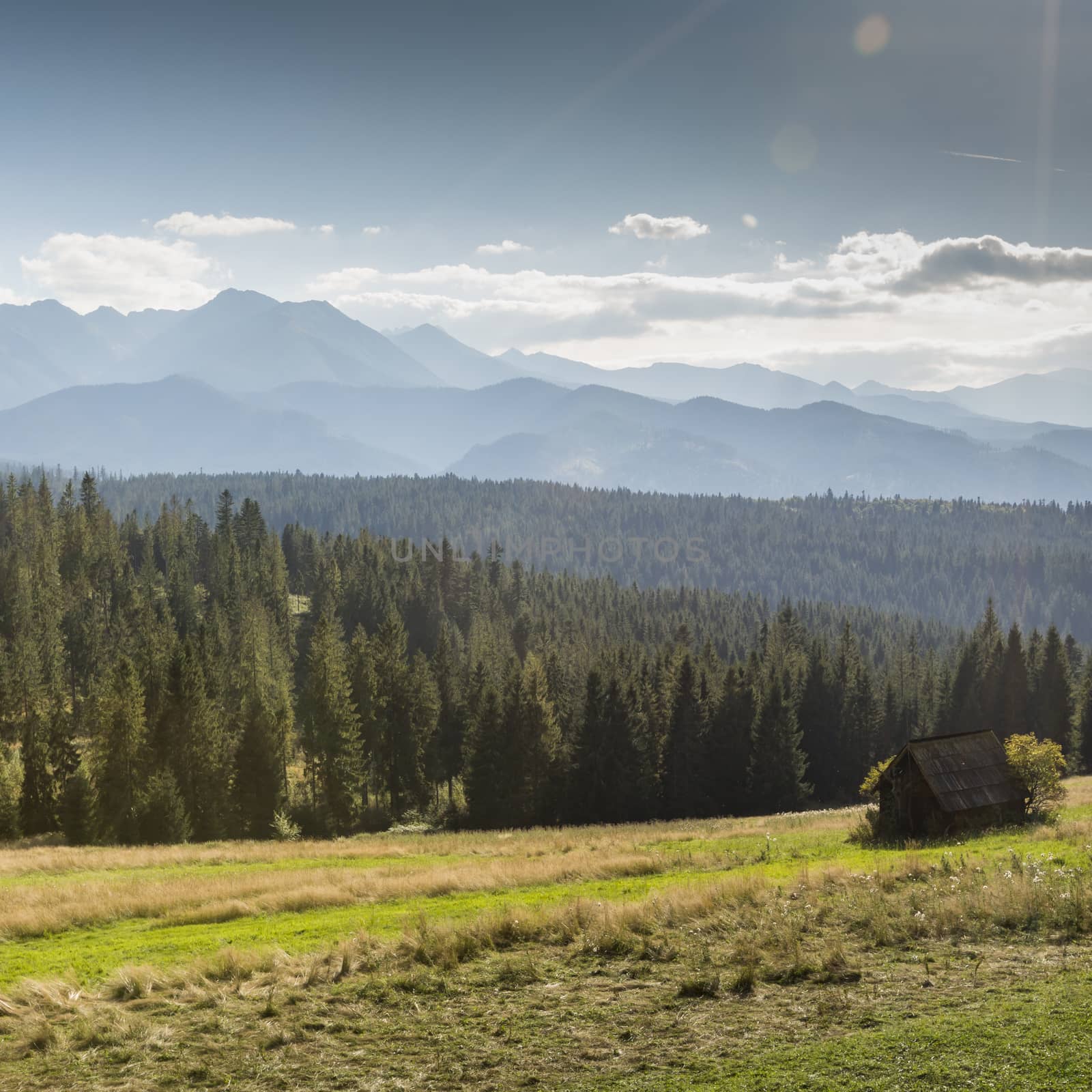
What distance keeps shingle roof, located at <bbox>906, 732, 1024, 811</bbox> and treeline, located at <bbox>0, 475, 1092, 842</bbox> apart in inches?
1203

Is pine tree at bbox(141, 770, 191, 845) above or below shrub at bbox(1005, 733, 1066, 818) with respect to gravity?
below

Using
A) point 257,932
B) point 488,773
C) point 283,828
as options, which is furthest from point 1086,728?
point 257,932

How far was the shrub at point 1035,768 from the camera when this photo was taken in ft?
117

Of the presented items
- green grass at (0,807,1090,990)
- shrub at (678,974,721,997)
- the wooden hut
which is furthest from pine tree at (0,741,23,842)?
shrub at (678,974,721,997)

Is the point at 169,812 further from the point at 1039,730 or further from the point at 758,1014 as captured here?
the point at 1039,730

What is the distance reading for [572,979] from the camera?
651 inches

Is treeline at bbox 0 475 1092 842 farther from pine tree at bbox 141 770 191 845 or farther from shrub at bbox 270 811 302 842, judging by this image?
shrub at bbox 270 811 302 842

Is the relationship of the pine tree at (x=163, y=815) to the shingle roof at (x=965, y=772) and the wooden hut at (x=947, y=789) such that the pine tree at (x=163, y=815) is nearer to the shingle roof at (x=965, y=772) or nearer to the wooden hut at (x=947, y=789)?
the wooden hut at (x=947, y=789)

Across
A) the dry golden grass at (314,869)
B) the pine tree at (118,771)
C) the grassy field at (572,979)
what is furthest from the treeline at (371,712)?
the grassy field at (572,979)

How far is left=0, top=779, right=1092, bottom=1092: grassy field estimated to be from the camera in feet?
41.0

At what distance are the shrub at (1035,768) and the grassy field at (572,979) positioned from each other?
30.1 feet

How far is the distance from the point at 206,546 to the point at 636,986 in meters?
142

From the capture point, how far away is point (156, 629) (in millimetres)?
91062

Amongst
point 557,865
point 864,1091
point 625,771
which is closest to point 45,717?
point 625,771
